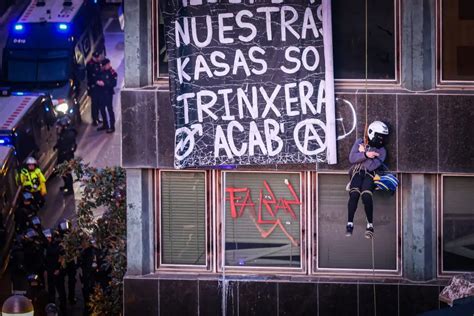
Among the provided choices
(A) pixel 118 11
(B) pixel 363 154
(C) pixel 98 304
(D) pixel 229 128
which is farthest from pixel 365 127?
(A) pixel 118 11

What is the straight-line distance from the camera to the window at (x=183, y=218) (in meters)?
20.2

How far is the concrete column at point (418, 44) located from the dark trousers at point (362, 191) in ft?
4.89

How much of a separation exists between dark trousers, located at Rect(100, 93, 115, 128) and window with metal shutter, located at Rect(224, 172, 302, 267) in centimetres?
1450

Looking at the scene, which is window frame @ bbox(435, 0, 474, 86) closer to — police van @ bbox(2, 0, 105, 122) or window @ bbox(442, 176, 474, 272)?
window @ bbox(442, 176, 474, 272)

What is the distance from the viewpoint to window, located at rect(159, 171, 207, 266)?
20188mm

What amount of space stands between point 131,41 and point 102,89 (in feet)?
47.5

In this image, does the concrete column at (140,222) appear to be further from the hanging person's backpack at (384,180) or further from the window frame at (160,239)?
the hanging person's backpack at (384,180)

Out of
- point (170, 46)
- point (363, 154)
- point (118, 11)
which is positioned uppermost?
point (118, 11)

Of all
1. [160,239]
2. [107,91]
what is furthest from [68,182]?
[160,239]

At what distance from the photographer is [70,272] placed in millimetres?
24781

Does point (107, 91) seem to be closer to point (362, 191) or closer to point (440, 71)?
point (440, 71)

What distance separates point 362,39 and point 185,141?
2825mm

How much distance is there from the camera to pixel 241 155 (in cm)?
1973

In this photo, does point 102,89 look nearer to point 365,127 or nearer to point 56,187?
point 56,187
